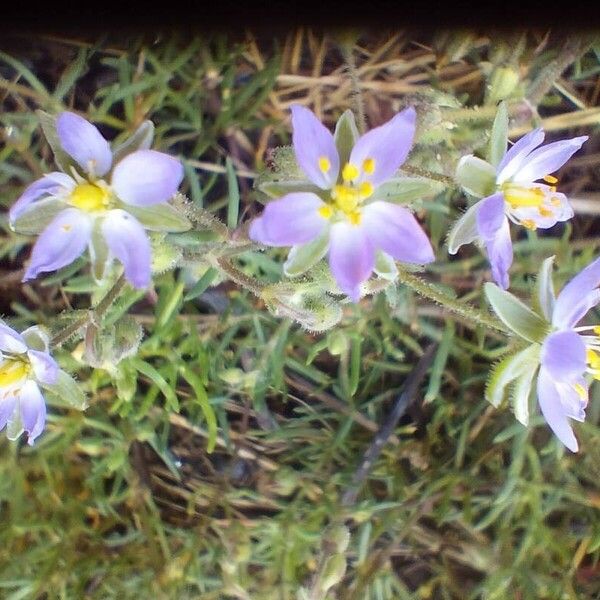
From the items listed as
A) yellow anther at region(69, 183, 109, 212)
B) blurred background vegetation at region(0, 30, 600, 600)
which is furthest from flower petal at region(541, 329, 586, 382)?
yellow anther at region(69, 183, 109, 212)

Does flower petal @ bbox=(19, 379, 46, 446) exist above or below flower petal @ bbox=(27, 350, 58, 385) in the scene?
below

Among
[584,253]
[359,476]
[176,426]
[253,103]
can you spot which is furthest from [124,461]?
[584,253]

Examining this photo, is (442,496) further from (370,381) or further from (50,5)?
(50,5)

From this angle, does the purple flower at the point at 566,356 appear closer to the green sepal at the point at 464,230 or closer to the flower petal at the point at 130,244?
the green sepal at the point at 464,230

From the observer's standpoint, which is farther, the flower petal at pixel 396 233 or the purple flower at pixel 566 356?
the purple flower at pixel 566 356

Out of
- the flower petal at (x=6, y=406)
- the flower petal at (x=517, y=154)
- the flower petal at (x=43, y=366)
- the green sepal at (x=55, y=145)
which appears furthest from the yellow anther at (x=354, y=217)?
the flower petal at (x=6, y=406)

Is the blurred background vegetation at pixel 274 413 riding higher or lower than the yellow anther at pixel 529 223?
lower

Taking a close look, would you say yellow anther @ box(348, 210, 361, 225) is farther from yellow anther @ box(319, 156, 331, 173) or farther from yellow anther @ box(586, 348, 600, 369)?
yellow anther @ box(586, 348, 600, 369)
